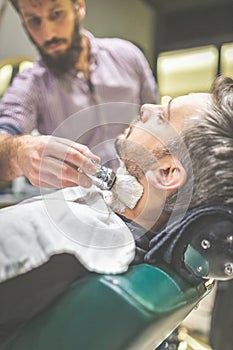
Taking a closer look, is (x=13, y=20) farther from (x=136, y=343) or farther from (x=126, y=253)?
(x=136, y=343)

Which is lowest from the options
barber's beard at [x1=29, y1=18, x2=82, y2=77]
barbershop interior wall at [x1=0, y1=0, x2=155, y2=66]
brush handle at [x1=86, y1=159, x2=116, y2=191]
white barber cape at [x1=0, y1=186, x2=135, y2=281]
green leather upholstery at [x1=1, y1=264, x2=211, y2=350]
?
green leather upholstery at [x1=1, y1=264, x2=211, y2=350]

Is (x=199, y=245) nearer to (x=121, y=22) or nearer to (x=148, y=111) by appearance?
(x=148, y=111)

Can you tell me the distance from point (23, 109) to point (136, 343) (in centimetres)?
89

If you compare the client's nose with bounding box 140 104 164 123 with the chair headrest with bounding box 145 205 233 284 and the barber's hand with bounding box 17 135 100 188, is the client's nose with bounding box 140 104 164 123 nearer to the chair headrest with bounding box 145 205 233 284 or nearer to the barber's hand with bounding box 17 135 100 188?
the barber's hand with bounding box 17 135 100 188

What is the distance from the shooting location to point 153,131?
1546 millimetres

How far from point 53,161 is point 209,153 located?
52cm

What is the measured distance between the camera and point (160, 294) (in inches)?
Result: 55.2

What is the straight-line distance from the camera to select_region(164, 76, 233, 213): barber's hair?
1.46m

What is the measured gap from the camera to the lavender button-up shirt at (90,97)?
163 centimetres

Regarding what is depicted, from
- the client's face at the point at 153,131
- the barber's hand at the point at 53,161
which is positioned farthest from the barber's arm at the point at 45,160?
the client's face at the point at 153,131

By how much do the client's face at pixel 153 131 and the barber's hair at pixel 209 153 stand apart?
Result: 0.03m

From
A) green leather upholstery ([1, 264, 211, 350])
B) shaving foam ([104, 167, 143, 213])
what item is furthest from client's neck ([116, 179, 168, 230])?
green leather upholstery ([1, 264, 211, 350])

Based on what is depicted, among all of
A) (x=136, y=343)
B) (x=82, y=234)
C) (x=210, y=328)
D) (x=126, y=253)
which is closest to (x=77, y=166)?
(x=82, y=234)

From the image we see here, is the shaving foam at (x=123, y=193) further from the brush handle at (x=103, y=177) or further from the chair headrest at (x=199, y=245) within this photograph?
the chair headrest at (x=199, y=245)
